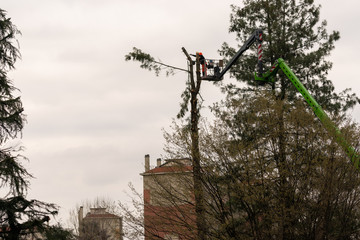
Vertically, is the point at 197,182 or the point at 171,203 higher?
the point at 197,182

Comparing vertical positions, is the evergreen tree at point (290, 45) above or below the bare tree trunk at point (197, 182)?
above

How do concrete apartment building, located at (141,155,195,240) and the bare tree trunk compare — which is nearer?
the bare tree trunk

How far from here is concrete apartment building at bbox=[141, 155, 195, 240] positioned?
17.2 m

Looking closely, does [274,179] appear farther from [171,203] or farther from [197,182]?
[171,203]

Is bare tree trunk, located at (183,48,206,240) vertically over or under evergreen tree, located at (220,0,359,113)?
under

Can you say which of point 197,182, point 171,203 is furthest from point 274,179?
point 171,203

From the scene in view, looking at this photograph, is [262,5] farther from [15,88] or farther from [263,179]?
[15,88]

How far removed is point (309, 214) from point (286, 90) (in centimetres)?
1000

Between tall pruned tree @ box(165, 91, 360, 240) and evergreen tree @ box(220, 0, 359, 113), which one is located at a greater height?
evergreen tree @ box(220, 0, 359, 113)

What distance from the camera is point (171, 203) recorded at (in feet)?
58.8

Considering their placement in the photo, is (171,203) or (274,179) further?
(171,203)

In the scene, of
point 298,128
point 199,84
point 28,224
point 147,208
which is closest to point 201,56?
point 199,84

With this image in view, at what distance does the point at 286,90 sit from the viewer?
2545 centimetres

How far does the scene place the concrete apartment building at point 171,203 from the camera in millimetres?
17203
